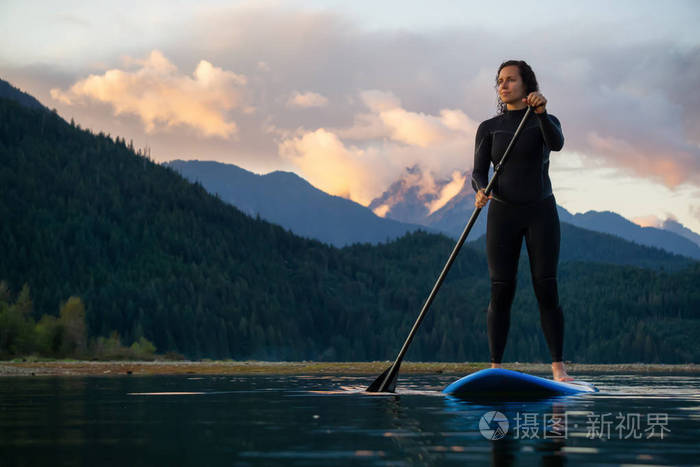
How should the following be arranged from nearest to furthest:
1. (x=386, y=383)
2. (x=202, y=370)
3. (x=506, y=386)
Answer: (x=506, y=386) → (x=386, y=383) → (x=202, y=370)

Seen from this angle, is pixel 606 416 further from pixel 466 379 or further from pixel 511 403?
pixel 466 379

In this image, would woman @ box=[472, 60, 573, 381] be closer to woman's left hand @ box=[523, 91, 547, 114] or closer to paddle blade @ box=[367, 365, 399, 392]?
woman's left hand @ box=[523, 91, 547, 114]

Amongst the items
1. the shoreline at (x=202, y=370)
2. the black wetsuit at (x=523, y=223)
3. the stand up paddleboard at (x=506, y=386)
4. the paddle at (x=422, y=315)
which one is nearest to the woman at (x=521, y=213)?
the black wetsuit at (x=523, y=223)

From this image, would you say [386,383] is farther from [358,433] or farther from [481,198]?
[358,433]

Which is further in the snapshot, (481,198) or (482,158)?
(482,158)

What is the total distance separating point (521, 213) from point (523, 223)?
18 centimetres

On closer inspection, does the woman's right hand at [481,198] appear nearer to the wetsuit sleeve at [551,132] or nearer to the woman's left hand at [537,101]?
the wetsuit sleeve at [551,132]

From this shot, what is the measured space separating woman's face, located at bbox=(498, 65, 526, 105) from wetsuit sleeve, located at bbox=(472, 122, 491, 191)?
659 mm

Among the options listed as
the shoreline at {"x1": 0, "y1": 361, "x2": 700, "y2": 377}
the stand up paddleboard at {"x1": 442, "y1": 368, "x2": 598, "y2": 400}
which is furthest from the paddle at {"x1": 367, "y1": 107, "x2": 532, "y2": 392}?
the shoreline at {"x1": 0, "y1": 361, "x2": 700, "y2": 377}

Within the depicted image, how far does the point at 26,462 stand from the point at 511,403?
7.35m

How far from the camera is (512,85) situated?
16094mm

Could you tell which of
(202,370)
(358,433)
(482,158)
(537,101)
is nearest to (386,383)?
(482,158)

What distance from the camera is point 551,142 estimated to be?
15477 mm

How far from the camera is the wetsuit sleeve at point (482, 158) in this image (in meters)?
16.2
